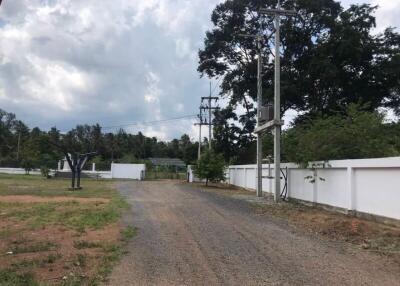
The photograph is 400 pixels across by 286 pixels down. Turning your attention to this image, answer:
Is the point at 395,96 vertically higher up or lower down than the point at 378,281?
higher up

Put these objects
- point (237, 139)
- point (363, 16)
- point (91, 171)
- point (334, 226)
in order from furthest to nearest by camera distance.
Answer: point (91, 171), point (237, 139), point (363, 16), point (334, 226)

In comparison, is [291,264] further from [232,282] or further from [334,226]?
[334,226]

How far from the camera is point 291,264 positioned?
30.3 feet

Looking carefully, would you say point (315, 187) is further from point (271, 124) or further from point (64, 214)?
point (64, 214)

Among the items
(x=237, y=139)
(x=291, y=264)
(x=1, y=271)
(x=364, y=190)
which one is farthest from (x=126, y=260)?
(x=237, y=139)

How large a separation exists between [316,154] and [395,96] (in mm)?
27110

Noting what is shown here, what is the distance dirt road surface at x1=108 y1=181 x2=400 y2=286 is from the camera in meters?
8.11

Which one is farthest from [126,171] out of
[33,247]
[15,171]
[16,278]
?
[16,278]

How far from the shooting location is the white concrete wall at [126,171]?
227 ft

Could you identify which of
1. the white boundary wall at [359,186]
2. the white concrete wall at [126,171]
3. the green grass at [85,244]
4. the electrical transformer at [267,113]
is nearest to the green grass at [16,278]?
the green grass at [85,244]

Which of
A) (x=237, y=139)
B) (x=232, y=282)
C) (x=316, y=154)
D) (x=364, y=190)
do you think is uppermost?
(x=237, y=139)

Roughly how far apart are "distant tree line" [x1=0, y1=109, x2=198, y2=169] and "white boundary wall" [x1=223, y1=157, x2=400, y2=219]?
65530 millimetres

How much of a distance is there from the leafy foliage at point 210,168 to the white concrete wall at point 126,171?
22990 mm

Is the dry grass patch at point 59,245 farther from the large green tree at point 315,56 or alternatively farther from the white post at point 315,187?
the large green tree at point 315,56
